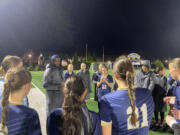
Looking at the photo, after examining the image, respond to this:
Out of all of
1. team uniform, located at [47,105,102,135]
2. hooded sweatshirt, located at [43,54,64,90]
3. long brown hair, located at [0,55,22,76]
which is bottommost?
team uniform, located at [47,105,102,135]

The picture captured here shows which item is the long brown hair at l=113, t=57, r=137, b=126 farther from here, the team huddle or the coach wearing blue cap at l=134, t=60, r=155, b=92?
the coach wearing blue cap at l=134, t=60, r=155, b=92

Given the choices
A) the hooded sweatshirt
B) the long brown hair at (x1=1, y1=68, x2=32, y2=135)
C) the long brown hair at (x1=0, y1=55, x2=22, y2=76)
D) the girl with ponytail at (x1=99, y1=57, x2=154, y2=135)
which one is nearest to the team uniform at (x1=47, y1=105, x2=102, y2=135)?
the girl with ponytail at (x1=99, y1=57, x2=154, y2=135)

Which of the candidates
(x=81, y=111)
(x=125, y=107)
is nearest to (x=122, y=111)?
(x=125, y=107)

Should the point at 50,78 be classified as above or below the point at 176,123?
above

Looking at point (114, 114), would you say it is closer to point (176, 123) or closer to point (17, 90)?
point (176, 123)

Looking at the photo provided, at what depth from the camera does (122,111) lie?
197 centimetres

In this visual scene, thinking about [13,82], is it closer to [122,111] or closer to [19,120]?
[19,120]

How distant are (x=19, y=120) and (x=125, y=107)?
3.67 feet

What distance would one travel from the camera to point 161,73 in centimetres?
511

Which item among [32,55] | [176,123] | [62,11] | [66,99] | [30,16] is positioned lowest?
[176,123]

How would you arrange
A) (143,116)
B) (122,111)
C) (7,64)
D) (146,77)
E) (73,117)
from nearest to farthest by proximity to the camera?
(73,117) → (122,111) → (143,116) → (7,64) → (146,77)

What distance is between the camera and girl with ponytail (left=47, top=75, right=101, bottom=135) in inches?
72.6

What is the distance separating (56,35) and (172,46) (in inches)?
1822

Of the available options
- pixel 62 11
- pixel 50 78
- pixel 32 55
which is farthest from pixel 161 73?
pixel 62 11
